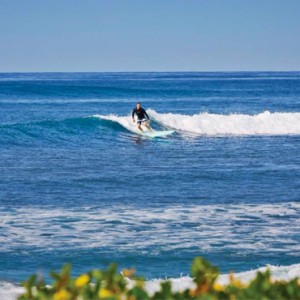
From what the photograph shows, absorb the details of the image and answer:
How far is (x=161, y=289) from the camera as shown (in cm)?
371

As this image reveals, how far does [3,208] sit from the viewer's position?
15.2 m

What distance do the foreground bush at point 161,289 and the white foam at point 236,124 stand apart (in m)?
34.4

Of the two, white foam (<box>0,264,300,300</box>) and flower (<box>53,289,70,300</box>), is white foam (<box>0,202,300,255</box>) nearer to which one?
white foam (<box>0,264,300,300</box>)

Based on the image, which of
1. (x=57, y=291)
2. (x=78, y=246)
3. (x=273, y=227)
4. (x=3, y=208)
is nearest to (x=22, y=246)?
(x=78, y=246)

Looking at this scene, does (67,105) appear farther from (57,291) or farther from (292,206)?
(57,291)

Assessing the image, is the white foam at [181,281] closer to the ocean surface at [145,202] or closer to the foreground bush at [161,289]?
the ocean surface at [145,202]

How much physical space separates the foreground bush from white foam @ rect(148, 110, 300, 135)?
34431mm

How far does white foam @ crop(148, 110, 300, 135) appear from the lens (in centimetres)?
3919

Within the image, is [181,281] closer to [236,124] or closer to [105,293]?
[105,293]

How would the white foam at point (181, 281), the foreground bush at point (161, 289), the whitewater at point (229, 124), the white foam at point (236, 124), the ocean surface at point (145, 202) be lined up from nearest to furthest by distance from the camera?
the foreground bush at point (161, 289) < the white foam at point (181, 281) < the ocean surface at point (145, 202) < the whitewater at point (229, 124) < the white foam at point (236, 124)

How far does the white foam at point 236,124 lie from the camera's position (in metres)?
39.2

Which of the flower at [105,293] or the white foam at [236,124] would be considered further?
the white foam at [236,124]

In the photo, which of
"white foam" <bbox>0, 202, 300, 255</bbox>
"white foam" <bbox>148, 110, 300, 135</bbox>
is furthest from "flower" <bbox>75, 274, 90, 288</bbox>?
"white foam" <bbox>148, 110, 300, 135</bbox>

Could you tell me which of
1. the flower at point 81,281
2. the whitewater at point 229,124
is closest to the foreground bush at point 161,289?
the flower at point 81,281
